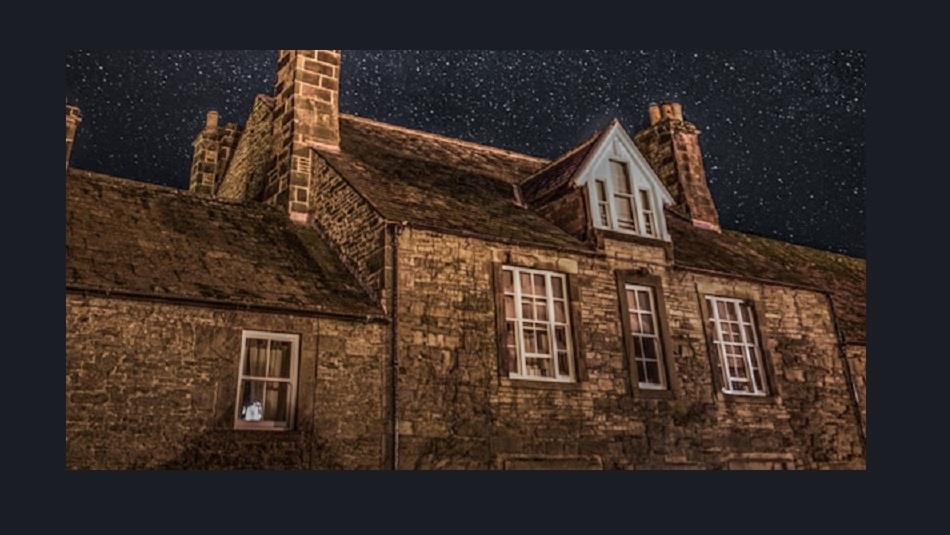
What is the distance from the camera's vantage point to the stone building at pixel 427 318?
8.40m

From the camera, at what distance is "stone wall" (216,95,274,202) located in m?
12.9

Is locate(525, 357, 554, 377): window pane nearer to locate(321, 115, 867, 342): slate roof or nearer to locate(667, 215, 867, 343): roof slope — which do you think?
locate(321, 115, 867, 342): slate roof

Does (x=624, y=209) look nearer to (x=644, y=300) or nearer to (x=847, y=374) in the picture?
(x=644, y=300)

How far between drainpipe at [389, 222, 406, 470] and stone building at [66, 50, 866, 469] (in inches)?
1.1

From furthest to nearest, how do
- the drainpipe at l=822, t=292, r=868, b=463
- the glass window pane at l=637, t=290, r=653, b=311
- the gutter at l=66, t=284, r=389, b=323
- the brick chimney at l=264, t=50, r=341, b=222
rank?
the drainpipe at l=822, t=292, r=868, b=463 → the brick chimney at l=264, t=50, r=341, b=222 → the glass window pane at l=637, t=290, r=653, b=311 → the gutter at l=66, t=284, r=389, b=323

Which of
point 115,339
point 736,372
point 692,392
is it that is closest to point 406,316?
point 115,339

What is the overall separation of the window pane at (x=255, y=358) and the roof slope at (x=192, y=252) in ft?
1.47

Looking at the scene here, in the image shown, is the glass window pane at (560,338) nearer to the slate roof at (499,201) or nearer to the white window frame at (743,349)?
the slate roof at (499,201)

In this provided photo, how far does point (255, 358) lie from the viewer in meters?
8.91

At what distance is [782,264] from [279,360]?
9.14m

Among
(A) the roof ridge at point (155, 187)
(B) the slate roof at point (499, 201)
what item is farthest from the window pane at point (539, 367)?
(A) the roof ridge at point (155, 187)

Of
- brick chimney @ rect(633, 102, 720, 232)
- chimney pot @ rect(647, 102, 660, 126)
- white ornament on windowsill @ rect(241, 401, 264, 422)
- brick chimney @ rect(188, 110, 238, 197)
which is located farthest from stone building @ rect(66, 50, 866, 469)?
chimney pot @ rect(647, 102, 660, 126)

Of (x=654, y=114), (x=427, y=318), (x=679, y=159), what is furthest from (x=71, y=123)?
(x=679, y=159)

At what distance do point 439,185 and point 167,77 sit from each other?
403 cm
